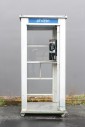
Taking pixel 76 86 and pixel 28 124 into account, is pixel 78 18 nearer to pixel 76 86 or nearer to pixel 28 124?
pixel 76 86

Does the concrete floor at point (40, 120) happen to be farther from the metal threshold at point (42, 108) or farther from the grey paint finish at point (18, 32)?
the grey paint finish at point (18, 32)

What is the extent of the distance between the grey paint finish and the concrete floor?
1.31 m

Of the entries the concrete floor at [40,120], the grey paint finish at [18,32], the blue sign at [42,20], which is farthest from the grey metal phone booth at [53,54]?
the grey paint finish at [18,32]

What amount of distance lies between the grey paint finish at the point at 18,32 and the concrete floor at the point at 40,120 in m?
1.31

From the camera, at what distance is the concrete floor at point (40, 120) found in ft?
28.7

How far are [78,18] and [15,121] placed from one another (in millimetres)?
3767

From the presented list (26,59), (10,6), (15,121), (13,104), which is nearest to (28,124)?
(15,121)

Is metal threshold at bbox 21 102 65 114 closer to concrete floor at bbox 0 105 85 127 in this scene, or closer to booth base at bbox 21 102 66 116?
booth base at bbox 21 102 66 116

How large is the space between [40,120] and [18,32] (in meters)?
3.05

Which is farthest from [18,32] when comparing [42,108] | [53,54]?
[42,108]

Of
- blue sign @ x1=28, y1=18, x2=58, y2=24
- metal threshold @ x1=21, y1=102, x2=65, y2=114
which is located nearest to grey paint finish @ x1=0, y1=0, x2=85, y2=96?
metal threshold @ x1=21, y1=102, x2=65, y2=114

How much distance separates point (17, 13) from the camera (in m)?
11.2

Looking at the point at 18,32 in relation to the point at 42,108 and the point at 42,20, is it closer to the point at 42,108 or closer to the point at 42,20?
the point at 42,20

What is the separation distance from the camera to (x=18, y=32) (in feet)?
36.9
